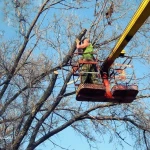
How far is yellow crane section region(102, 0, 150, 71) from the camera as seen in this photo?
713 cm

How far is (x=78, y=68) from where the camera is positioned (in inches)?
342

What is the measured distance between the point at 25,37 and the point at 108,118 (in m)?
3.91

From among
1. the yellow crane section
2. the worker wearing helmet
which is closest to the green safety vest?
the worker wearing helmet

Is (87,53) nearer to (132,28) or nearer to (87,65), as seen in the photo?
(87,65)

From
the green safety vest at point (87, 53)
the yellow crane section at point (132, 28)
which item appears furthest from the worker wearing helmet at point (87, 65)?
the yellow crane section at point (132, 28)

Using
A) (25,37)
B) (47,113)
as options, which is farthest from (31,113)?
(25,37)

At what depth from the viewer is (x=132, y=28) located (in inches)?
309

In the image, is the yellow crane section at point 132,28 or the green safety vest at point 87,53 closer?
the yellow crane section at point 132,28

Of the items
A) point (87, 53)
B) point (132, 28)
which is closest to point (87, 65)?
point (87, 53)

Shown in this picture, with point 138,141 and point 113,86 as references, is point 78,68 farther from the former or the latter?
point 138,141

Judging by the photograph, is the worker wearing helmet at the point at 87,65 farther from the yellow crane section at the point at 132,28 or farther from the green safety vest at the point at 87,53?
the yellow crane section at the point at 132,28

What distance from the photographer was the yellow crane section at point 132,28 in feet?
23.4

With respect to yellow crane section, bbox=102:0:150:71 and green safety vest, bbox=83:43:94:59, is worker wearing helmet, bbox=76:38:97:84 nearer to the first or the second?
green safety vest, bbox=83:43:94:59

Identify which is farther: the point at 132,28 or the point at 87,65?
the point at 87,65
